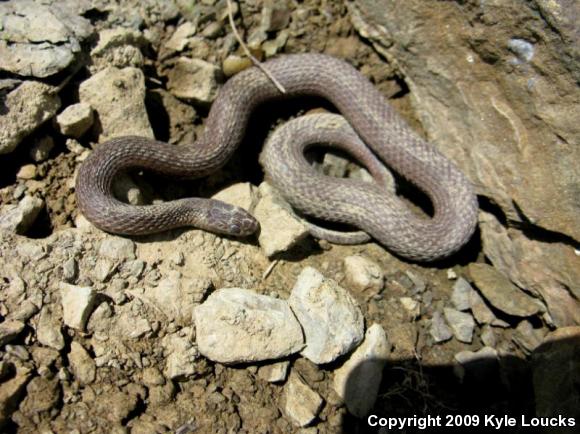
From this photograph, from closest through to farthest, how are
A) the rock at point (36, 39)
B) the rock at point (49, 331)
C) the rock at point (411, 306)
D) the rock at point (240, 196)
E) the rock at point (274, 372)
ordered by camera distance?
the rock at point (49, 331) → the rock at point (274, 372) → the rock at point (36, 39) → the rock at point (411, 306) → the rock at point (240, 196)

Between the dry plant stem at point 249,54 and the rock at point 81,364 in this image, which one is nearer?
the rock at point 81,364

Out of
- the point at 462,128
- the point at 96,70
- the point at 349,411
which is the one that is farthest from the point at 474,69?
the point at 96,70

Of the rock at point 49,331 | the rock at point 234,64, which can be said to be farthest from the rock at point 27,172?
the rock at point 234,64

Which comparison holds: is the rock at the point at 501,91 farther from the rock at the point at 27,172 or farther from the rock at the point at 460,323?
the rock at the point at 27,172

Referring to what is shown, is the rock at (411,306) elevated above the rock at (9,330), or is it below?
below

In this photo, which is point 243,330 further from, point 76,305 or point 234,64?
point 234,64

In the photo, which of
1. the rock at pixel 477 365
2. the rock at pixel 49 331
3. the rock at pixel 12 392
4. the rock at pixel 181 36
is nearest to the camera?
the rock at pixel 12 392

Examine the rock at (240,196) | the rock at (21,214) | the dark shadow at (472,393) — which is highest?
the rock at (21,214)

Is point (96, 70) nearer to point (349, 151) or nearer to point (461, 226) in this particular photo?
point (349, 151)

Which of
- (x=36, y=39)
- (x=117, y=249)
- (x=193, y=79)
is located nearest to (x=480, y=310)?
(x=117, y=249)
